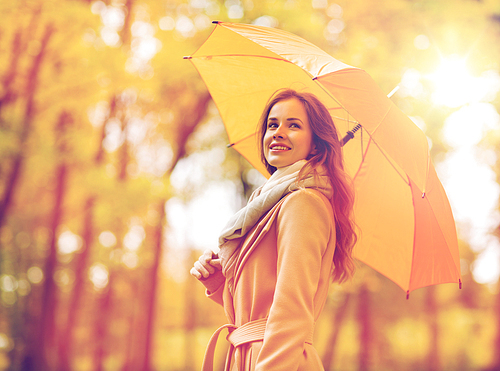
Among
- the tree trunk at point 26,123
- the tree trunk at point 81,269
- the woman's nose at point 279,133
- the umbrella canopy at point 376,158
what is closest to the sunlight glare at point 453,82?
the umbrella canopy at point 376,158

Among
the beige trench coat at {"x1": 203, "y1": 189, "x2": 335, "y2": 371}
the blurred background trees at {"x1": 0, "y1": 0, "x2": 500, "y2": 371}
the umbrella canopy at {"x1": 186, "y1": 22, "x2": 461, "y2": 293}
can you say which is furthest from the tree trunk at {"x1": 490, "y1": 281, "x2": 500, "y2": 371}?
the beige trench coat at {"x1": 203, "y1": 189, "x2": 335, "y2": 371}

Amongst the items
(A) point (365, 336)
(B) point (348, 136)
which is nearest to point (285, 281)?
(B) point (348, 136)

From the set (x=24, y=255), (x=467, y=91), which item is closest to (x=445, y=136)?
(x=467, y=91)

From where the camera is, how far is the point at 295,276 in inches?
60.8

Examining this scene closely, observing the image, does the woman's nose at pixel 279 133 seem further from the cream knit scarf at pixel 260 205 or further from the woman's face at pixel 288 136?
the cream knit scarf at pixel 260 205

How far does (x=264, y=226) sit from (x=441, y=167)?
28.1 feet

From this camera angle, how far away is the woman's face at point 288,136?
6.26ft

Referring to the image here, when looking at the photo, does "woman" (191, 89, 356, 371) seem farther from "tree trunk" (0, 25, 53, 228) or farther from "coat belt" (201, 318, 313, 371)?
"tree trunk" (0, 25, 53, 228)

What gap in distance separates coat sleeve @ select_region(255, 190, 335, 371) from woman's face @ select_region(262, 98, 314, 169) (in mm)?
300

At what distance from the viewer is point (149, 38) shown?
799 cm

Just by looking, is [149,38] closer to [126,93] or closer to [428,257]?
[126,93]

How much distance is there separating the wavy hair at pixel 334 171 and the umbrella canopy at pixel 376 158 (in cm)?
20

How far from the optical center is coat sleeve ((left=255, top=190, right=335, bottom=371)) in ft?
4.79

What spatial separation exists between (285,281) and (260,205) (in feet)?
1.20
